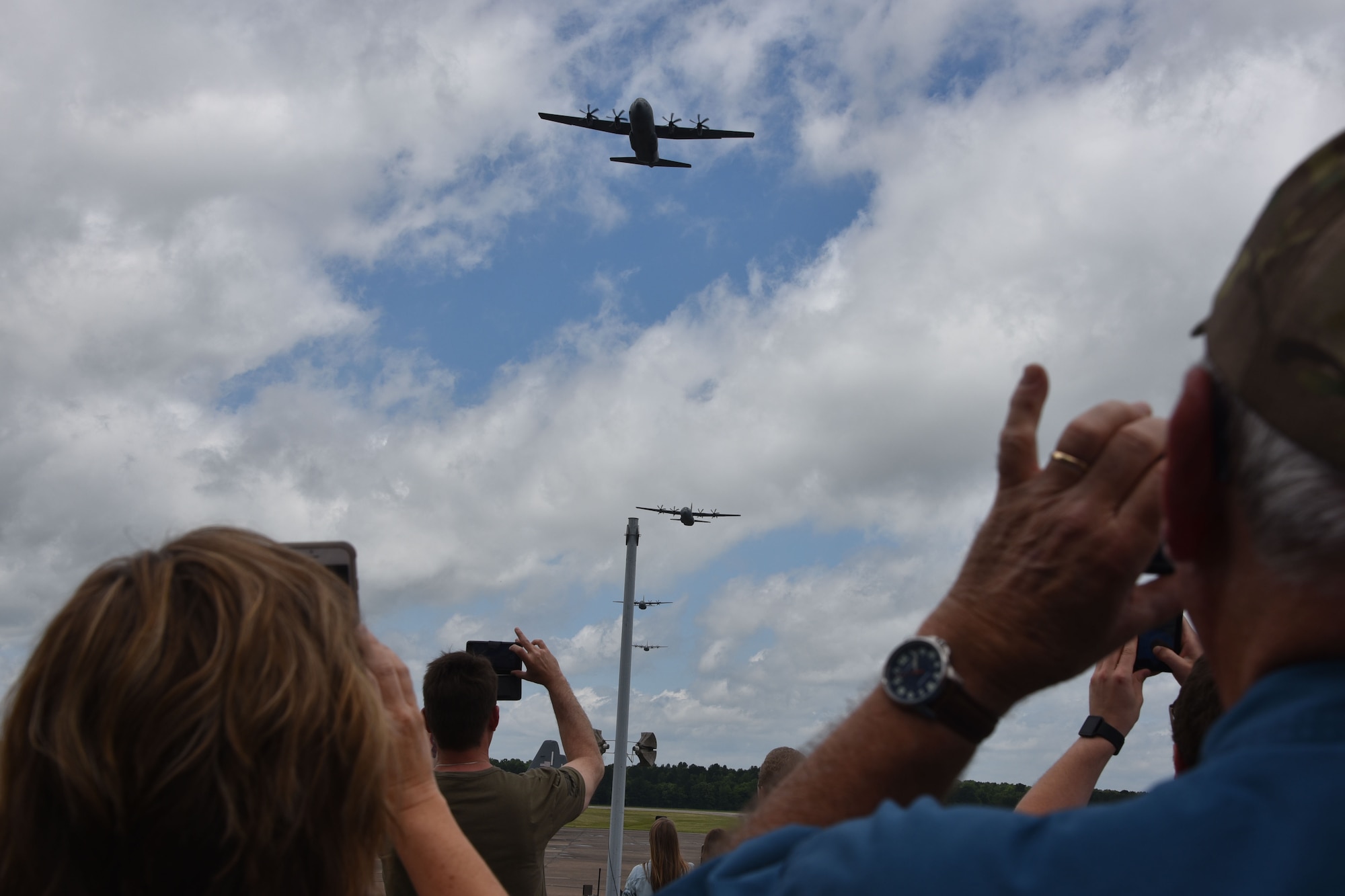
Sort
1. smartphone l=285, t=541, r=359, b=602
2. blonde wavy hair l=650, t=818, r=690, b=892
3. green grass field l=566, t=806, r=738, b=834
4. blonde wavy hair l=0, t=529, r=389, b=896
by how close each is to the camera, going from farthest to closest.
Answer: green grass field l=566, t=806, r=738, b=834 < blonde wavy hair l=650, t=818, r=690, b=892 < smartphone l=285, t=541, r=359, b=602 < blonde wavy hair l=0, t=529, r=389, b=896

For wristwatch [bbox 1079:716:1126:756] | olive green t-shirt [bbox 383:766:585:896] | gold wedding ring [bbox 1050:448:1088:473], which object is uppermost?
gold wedding ring [bbox 1050:448:1088:473]

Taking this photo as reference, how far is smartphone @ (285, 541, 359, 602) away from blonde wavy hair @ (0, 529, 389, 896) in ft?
1.32

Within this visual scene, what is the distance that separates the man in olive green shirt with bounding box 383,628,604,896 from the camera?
4.62m

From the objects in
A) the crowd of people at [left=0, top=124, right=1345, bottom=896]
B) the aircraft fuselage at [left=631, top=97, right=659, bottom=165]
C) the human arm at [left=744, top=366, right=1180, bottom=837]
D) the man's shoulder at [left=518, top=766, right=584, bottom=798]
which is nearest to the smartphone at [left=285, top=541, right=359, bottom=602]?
the crowd of people at [left=0, top=124, right=1345, bottom=896]

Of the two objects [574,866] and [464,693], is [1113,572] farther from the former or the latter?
[574,866]

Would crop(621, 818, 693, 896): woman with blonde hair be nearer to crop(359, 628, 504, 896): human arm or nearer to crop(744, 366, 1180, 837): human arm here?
crop(359, 628, 504, 896): human arm

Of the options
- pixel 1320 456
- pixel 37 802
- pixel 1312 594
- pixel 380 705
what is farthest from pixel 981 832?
pixel 37 802

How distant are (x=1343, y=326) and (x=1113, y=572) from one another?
1.63 ft

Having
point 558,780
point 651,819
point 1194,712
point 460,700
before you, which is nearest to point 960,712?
point 1194,712

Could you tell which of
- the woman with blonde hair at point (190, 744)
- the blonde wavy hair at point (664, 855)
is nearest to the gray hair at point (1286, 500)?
the woman with blonde hair at point (190, 744)

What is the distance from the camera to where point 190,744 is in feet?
5.39

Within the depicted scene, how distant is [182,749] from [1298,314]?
1.62 meters

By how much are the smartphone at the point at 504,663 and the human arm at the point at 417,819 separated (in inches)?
100.0

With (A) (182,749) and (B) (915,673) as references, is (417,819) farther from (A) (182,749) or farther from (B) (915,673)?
(B) (915,673)
